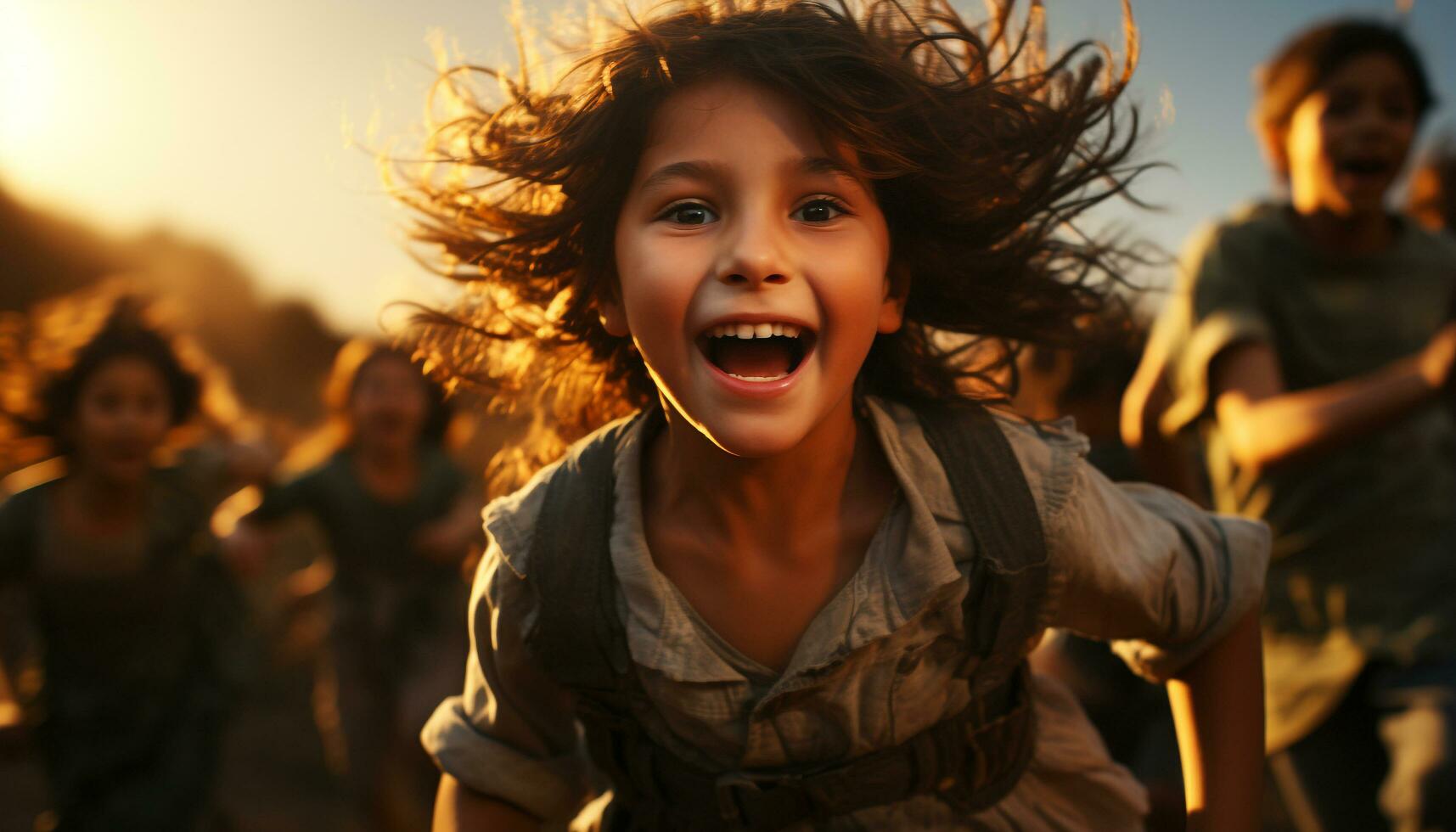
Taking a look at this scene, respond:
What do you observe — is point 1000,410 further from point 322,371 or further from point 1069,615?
point 322,371

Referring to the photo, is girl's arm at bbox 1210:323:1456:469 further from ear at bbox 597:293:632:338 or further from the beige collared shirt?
ear at bbox 597:293:632:338

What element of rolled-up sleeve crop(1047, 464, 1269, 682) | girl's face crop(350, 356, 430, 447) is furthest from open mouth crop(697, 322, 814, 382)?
girl's face crop(350, 356, 430, 447)

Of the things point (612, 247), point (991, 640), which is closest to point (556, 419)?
point (612, 247)

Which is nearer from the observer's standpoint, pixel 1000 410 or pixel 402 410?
pixel 1000 410

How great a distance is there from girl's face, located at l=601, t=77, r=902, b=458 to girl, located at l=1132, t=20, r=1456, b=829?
146 centimetres

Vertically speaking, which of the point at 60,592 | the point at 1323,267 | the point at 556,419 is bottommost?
the point at 60,592

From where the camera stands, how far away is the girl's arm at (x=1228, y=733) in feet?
6.67

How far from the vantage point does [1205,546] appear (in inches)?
80.2

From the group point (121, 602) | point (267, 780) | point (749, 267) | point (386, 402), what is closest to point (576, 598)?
point (749, 267)

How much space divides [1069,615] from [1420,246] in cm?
186

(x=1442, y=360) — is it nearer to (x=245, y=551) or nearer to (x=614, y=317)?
(x=614, y=317)

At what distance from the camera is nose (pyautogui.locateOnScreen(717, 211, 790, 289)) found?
1712mm

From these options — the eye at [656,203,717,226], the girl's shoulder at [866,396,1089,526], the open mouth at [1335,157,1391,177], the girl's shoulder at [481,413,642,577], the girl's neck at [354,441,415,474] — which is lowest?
the girl's neck at [354,441,415,474]

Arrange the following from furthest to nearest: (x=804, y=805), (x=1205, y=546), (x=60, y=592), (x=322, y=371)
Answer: (x=322, y=371), (x=60, y=592), (x=1205, y=546), (x=804, y=805)
